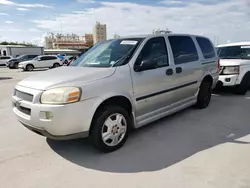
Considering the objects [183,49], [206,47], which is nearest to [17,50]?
[206,47]

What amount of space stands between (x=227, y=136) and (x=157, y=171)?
69.4 inches

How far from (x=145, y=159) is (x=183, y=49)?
256 cm

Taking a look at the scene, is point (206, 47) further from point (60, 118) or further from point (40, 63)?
point (40, 63)

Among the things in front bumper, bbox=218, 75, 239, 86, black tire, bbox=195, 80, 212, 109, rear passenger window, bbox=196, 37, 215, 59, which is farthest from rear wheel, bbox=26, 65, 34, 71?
black tire, bbox=195, 80, 212, 109

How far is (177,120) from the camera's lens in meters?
4.89

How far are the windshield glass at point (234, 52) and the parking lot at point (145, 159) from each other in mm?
3533

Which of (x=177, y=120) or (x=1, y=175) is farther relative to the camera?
(x=177, y=120)

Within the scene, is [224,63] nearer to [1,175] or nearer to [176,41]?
[176,41]

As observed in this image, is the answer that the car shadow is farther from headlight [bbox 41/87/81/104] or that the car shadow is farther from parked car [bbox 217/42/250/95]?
parked car [bbox 217/42/250/95]

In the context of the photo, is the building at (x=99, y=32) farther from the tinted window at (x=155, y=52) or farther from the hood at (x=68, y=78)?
the hood at (x=68, y=78)

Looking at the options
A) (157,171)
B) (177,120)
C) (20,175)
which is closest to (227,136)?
(177,120)

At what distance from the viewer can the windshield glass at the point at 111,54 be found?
374cm

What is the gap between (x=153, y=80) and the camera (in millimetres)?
3922

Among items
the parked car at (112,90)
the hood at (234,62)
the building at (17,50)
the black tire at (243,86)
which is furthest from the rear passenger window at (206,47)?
the building at (17,50)
